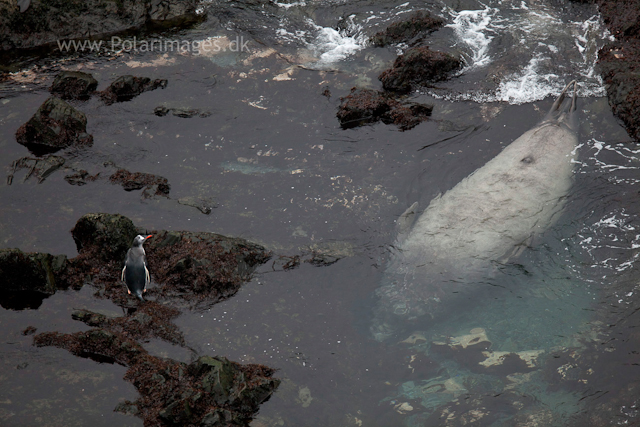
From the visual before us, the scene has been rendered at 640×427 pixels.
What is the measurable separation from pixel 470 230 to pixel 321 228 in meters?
2.41

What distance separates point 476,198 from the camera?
27.8 feet

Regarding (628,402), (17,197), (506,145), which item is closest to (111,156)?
(17,197)

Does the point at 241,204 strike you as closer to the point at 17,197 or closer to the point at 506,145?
the point at 17,197

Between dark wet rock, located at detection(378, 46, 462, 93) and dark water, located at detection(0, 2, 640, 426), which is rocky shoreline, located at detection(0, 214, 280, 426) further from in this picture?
dark wet rock, located at detection(378, 46, 462, 93)

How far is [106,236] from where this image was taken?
7656mm

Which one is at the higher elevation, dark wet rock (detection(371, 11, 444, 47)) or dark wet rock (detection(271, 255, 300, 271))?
dark wet rock (detection(371, 11, 444, 47))

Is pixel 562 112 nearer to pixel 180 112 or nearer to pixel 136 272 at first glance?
pixel 180 112

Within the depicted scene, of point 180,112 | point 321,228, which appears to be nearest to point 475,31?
point 321,228

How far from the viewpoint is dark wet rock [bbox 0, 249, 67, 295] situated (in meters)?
7.24

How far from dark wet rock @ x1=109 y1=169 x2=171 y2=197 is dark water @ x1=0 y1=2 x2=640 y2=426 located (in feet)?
0.50

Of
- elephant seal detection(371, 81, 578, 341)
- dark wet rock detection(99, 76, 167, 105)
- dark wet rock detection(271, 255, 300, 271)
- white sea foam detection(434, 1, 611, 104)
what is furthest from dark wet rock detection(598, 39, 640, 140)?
dark wet rock detection(99, 76, 167, 105)

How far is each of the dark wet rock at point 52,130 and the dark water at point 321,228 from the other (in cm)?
25

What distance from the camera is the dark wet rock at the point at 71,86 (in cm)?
1065

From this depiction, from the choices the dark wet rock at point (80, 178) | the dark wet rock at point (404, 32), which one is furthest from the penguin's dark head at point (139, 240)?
the dark wet rock at point (404, 32)
